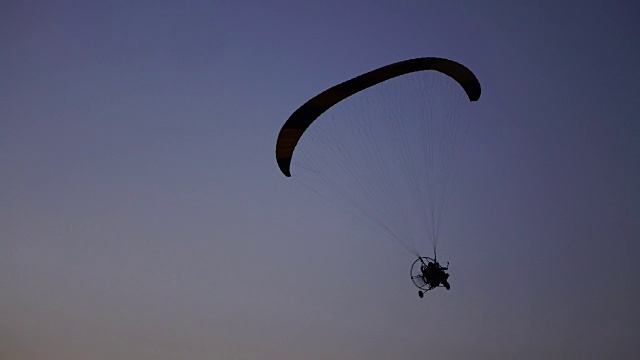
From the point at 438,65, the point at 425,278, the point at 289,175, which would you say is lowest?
the point at 425,278

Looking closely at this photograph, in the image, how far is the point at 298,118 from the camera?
42.8 ft

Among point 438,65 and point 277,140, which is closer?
point 438,65

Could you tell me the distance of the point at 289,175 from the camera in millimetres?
13719

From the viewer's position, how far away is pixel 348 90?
12.6 meters

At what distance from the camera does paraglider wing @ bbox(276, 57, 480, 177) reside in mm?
12273

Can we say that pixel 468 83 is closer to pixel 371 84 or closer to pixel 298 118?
pixel 371 84

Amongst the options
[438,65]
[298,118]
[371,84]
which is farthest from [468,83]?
[298,118]

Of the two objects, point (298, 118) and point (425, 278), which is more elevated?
point (298, 118)

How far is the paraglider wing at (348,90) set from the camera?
12273 millimetres

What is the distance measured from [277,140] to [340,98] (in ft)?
4.69

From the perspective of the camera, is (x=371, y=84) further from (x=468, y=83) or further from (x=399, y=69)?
(x=468, y=83)

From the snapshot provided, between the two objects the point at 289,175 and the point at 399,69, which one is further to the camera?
the point at 289,175

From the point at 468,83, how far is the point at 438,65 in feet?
2.90

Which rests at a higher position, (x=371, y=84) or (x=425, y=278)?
(x=371, y=84)
